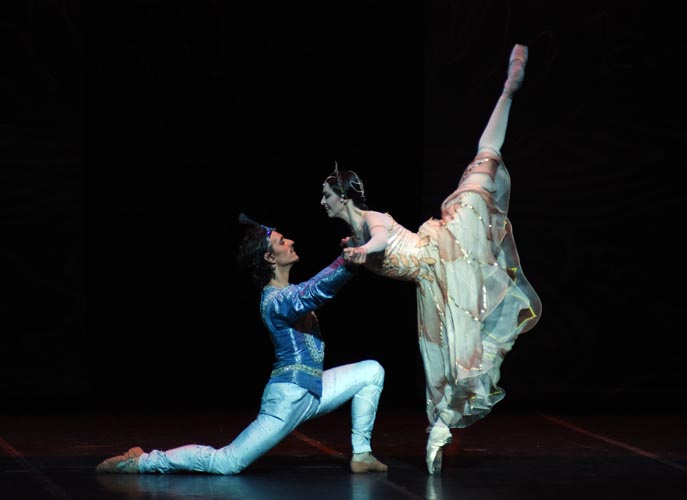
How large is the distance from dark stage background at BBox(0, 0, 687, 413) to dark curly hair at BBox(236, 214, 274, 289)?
6.87ft

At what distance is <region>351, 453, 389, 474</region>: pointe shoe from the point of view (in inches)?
165

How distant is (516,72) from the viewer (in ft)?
14.3

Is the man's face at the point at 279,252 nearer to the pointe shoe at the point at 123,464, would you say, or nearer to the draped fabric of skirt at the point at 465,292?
the draped fabric of skirt at the point at 465,292

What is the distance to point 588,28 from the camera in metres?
6.21

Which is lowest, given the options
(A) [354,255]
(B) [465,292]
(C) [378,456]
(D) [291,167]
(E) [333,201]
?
(C) [378,456]

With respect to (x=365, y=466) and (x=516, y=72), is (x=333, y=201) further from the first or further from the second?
(x=365, y=466)

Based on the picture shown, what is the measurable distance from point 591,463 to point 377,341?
7.39 ft

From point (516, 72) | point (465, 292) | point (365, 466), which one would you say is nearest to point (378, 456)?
point (365, 466)

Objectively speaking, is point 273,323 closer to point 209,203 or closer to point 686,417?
point 209,203

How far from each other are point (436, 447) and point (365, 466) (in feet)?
0.88

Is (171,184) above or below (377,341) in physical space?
above

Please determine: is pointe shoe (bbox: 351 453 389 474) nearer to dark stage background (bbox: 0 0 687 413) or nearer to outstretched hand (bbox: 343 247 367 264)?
outstretched hand (bbox: 343 247 367 264)

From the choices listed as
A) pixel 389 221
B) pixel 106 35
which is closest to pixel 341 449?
pixel 389 221

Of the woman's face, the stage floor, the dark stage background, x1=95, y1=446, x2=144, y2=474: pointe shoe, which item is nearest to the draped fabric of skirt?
the woman's face
